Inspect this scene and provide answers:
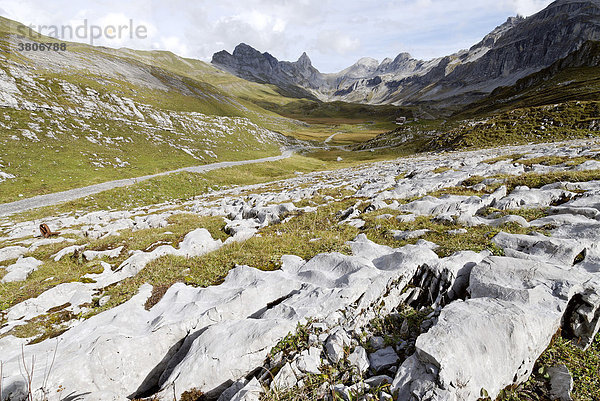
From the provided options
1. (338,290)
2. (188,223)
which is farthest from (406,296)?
(188,223)

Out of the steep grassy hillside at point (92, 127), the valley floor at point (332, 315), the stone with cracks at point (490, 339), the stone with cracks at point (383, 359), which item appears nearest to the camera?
the stone with cracks at point (490, 339)

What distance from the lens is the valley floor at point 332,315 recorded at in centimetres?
511

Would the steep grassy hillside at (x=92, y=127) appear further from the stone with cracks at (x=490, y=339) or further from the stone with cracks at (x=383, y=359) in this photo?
the stone with cracks at (x=490, y=339)

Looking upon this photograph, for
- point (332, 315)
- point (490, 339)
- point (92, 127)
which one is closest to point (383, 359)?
point (332, 315)

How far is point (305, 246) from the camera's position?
1294 centimetres

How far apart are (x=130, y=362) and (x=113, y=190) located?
43.6 metres

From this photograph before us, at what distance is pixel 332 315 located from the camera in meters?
6.99

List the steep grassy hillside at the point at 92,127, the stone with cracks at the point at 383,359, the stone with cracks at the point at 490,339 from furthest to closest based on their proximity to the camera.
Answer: the steep grassy hillside at the point at 92,127, the stone with cracks at the point at 383,359, the stone with cracks at the point at 490,339

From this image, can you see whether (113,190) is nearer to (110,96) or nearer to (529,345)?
(529,345)

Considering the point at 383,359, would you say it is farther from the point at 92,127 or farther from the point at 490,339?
the point at 92,127

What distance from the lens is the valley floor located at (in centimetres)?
511

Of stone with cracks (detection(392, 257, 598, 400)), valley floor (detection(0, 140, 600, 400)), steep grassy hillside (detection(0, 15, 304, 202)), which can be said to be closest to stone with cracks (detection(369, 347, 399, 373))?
valley floor (detection(0, 140, 600, 400))

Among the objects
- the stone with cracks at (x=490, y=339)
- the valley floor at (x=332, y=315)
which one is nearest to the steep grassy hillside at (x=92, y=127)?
the valley floor at (x=332, y=315)

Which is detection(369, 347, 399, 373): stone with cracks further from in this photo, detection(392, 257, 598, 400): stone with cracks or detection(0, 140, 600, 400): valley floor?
detection(392, 257, 598, 400): stone with cracks
